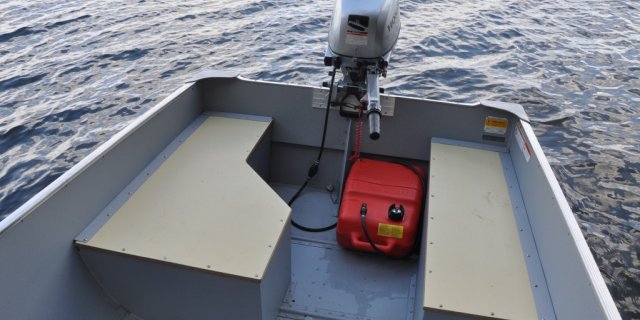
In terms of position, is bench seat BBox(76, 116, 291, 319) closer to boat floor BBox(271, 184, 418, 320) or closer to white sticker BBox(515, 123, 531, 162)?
boat floor BBox(271, 184, 418, 320)

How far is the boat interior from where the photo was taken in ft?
6.77

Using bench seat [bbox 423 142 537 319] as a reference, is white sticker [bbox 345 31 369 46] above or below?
above

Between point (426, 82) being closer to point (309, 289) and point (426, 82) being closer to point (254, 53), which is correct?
point (254, 53)

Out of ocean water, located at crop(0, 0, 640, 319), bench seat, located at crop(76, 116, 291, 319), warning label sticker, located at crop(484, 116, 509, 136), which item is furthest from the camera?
ocean water, located at crop(0, 0, 640, 319)

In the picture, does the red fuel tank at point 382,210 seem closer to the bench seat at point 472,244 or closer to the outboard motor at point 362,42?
the bench seat at point 472,244

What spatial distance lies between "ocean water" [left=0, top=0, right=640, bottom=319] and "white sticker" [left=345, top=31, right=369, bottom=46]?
123 inches

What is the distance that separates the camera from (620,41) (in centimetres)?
905

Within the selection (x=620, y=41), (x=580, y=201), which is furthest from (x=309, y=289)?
(x=620, y=41)

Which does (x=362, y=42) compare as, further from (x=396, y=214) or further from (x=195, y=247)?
(x=195, y=247)

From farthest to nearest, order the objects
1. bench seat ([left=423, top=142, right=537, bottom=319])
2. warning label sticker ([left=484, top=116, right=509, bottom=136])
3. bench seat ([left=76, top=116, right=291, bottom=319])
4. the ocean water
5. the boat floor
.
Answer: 1. the ocean water
2. warning label sticker ([left=484, top=116, right=509, bottom=136])
3. the boat floor
4. bench seat ([left=76, top=116, right=291, bottom=319])
5. bench seat ([left=423, top=142, right=537, bottom=319])

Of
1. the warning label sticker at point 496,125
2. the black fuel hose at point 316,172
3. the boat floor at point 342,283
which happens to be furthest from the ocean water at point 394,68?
the black fuel hose at point 316,172

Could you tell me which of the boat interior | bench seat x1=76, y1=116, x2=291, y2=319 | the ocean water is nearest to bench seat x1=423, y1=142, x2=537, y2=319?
the boat interior

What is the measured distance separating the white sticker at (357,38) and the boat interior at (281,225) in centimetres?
53

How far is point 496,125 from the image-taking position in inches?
124
